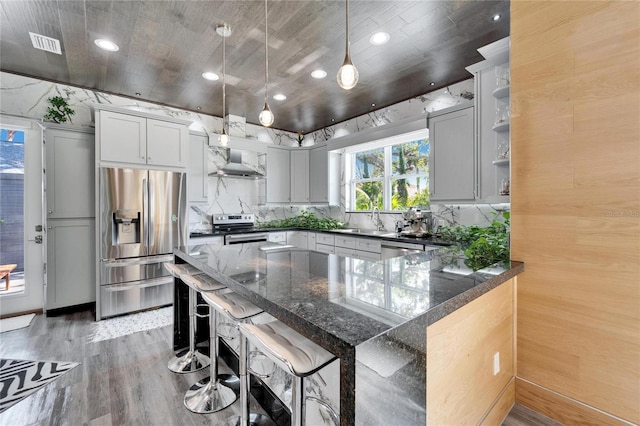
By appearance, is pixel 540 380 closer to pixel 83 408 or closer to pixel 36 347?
pixel 83 408

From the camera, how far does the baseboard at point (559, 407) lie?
149 centimetres

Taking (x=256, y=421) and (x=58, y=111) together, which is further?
(x=58, y=111)

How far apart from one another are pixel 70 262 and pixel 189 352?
2272mm

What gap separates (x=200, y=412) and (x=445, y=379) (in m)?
1.51

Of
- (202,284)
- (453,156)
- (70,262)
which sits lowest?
(70,262)

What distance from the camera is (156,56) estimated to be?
9.50 ft

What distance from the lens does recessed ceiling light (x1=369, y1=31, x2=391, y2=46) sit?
2.51 metres

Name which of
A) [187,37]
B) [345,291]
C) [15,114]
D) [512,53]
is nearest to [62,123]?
[15,114]

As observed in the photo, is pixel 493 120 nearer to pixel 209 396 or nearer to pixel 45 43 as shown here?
pixel 209 396

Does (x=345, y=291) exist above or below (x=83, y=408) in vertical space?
above

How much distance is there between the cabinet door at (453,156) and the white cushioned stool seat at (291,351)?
8.57 feet

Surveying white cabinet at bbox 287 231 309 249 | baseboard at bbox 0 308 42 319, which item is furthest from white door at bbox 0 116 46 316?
white cabinet at bbox 287 231 309 249

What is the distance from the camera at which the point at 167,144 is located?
12.0ft

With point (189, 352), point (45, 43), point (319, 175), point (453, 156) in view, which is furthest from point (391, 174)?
point (45, 43)
